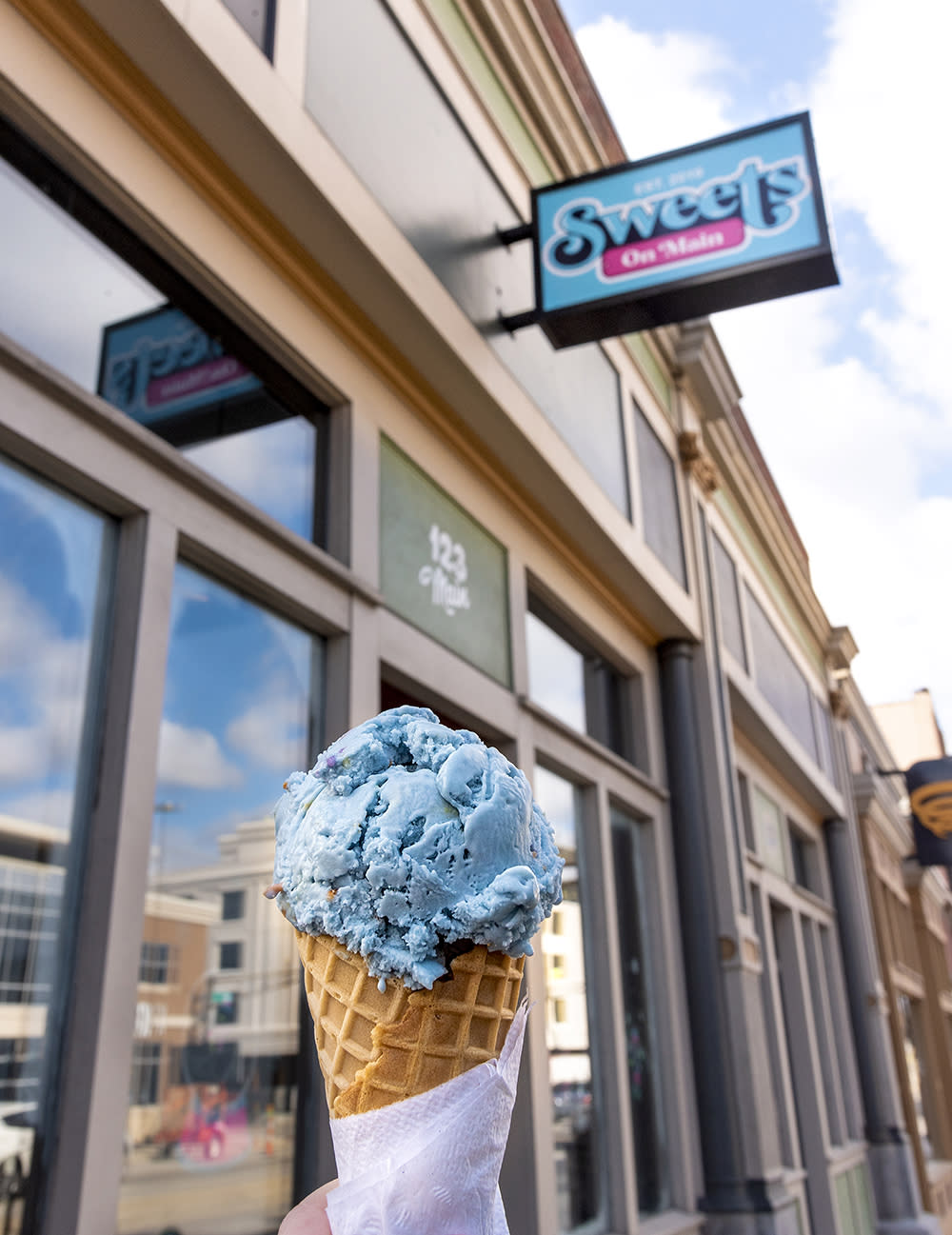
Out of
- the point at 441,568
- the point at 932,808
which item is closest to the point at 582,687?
the point at 441,568

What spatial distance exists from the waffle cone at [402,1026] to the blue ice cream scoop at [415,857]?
43 mm

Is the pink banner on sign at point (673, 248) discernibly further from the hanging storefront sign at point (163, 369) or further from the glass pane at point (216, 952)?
the glass pane at point (216, 952)

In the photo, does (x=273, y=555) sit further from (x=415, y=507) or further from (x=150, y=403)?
(x=415, y=507)

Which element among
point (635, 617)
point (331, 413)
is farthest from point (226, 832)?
point (635, 617)

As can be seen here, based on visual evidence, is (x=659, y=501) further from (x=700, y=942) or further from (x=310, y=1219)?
(x=310, y=1219)

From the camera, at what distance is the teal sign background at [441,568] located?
5.14 meters

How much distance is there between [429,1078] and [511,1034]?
0.58 ft

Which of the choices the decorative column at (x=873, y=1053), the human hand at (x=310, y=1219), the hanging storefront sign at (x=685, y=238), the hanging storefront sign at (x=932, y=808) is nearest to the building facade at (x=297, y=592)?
the hanging storefront sign at (x=685, y=238)

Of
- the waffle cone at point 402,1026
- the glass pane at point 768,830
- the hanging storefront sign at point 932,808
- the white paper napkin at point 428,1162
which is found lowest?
the white paper napkin at point 428,1162

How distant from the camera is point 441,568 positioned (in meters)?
5.55

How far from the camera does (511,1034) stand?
171 centimetres

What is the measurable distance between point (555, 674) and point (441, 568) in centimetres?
191

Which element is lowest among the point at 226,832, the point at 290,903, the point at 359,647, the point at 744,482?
the point at 290,903

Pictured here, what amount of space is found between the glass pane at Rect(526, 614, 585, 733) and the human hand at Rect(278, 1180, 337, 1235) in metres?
4.90
